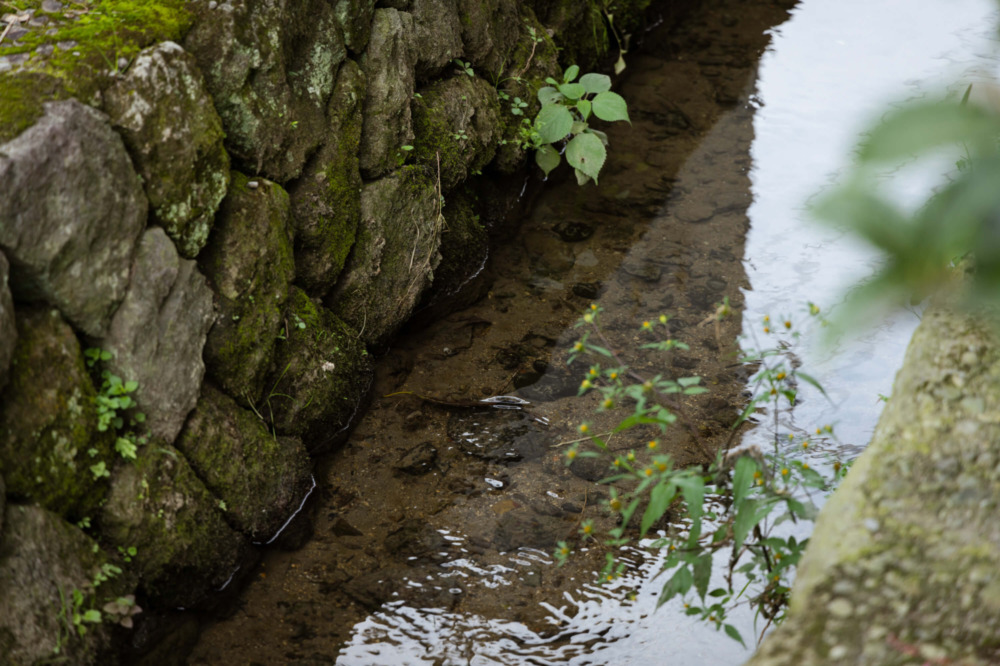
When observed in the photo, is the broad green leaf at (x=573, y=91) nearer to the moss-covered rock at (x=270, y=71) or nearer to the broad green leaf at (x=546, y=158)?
the broad green leaf at (x=546, y=158)

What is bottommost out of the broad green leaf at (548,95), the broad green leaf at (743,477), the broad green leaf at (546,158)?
the broad green leaf at (546,158)

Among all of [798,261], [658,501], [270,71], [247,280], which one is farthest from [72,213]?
[798,261]

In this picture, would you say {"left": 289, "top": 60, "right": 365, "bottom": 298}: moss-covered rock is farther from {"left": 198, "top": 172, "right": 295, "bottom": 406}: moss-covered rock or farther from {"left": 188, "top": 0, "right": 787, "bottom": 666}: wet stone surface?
{"left": 188, "top": 0, "right": 787, "bottom": 666}: wet stone surface

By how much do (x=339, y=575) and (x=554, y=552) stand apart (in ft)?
2.69

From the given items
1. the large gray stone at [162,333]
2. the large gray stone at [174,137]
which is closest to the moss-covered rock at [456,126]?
the large gray stone at [174,137]

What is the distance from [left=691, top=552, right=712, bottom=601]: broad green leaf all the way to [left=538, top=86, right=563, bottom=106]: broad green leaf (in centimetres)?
314

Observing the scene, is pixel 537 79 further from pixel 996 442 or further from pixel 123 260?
pixel 996 442

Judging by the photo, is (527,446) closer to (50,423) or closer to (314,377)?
(314,377)

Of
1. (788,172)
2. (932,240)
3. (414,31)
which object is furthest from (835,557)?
(788,172)

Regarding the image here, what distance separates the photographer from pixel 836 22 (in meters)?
6.30

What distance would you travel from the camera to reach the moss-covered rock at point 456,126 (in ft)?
12.9

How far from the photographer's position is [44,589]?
2193mm

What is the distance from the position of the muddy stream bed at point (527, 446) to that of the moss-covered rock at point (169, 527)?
157 millimetres

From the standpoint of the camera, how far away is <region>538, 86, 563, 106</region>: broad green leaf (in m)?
4.66
